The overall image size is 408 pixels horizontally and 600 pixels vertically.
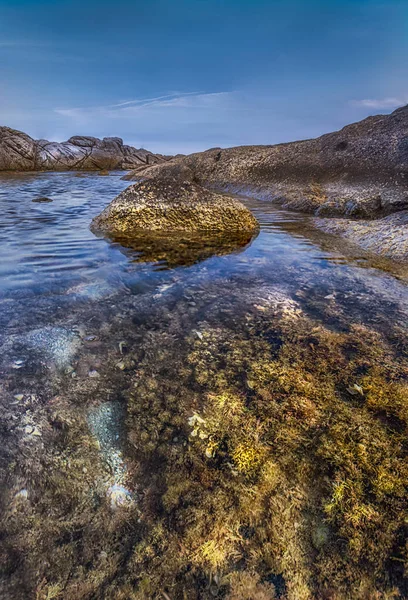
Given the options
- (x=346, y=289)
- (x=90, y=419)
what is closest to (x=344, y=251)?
(x=346, y=289)

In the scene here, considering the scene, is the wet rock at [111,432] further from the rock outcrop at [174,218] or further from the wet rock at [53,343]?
the rock outcrop at [174,218]

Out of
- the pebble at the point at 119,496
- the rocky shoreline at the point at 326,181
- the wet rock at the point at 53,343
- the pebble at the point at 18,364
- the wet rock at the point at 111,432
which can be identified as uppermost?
the rocky shoreline at the point at 326,181

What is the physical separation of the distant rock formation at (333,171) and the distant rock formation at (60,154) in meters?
23.5

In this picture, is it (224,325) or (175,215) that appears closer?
(224,325)

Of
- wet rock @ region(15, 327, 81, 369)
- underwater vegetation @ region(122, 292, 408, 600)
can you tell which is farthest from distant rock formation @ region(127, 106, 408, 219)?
wet rock @ region(15, 327, 81, 369)

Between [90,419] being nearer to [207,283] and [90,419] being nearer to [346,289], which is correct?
[207,283]

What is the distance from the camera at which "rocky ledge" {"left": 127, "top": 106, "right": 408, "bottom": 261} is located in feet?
29.3

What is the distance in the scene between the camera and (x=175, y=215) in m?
6.49

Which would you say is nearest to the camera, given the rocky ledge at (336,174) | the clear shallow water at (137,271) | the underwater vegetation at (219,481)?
the underwater vegetation at (219,481)

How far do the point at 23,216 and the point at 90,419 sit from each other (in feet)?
25.9

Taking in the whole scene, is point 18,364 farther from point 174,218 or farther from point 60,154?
point 60,154

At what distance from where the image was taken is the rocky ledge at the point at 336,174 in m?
8.92

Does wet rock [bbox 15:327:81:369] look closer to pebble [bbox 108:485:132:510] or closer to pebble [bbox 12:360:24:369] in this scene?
pebble [bbox 12:360:24:369]

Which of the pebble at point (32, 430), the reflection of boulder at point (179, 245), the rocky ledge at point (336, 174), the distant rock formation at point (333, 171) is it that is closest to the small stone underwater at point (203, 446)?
the pebble at point (32, 430)
